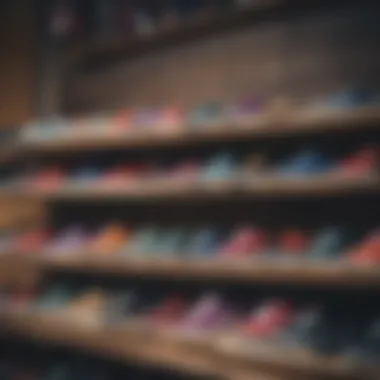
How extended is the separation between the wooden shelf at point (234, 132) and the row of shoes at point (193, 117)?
0.04ft

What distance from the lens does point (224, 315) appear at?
10.6 feet

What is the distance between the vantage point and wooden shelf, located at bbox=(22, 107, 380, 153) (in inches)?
114

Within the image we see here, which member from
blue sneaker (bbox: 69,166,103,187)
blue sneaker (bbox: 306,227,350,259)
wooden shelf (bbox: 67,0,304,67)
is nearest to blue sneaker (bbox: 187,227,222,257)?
blue sneaker (bbox: 306,227,350,259)

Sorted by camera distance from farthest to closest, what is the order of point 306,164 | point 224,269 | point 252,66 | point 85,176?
point 85,176
point 252,66
point 224,269
point 306,164

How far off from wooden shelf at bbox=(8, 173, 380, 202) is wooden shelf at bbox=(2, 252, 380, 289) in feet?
0.73

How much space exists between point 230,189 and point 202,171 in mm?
200

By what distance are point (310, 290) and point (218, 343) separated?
0.41 m

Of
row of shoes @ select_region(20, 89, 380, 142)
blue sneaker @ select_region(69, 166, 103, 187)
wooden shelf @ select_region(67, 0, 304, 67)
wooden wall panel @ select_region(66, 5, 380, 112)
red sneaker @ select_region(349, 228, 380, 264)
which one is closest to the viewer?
red sneaker @ select_region(349, 228, 380, 264)

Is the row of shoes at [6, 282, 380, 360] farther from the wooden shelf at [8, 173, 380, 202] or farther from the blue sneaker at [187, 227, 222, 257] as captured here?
the wooden shelf at [8, 173, 380, 202]

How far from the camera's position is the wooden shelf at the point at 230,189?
287 cm

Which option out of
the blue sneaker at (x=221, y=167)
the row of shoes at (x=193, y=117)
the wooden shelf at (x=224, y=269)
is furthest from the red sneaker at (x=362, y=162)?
the blue sneaker at (x=221, y=167)

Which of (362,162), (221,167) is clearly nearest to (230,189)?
(221,167)

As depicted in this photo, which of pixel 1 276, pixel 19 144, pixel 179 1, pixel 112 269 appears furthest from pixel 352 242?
pixel 1 276

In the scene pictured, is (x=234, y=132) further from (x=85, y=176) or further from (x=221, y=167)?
(x=85, y=176)
